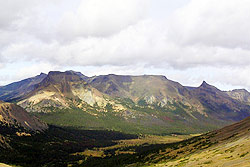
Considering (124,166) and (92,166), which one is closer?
(124,166)

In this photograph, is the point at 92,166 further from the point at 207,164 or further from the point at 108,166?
the point at 207,164

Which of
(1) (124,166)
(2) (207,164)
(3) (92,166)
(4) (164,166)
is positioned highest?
(2) (207,164)

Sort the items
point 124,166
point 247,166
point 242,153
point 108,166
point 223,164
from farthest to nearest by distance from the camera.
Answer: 1. point 108,166
2. point 124,166
3. point 242,153
4. point 223,164
5. point 247,166

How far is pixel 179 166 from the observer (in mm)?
84562

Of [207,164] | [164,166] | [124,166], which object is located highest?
[207,164]

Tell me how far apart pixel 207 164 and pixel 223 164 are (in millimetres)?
7375

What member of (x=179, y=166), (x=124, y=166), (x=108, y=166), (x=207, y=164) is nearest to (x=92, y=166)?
(x=108, y=166)

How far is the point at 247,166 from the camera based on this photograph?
181ft

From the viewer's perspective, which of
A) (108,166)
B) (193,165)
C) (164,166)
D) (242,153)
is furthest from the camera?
(108,166)

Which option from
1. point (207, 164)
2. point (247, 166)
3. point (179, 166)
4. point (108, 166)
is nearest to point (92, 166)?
point (108, 166)

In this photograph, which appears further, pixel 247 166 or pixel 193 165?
pixel 193 165

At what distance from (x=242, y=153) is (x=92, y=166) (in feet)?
495

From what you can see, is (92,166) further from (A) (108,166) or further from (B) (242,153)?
(B) (242,153)

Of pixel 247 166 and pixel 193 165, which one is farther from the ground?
pixel 247 166
